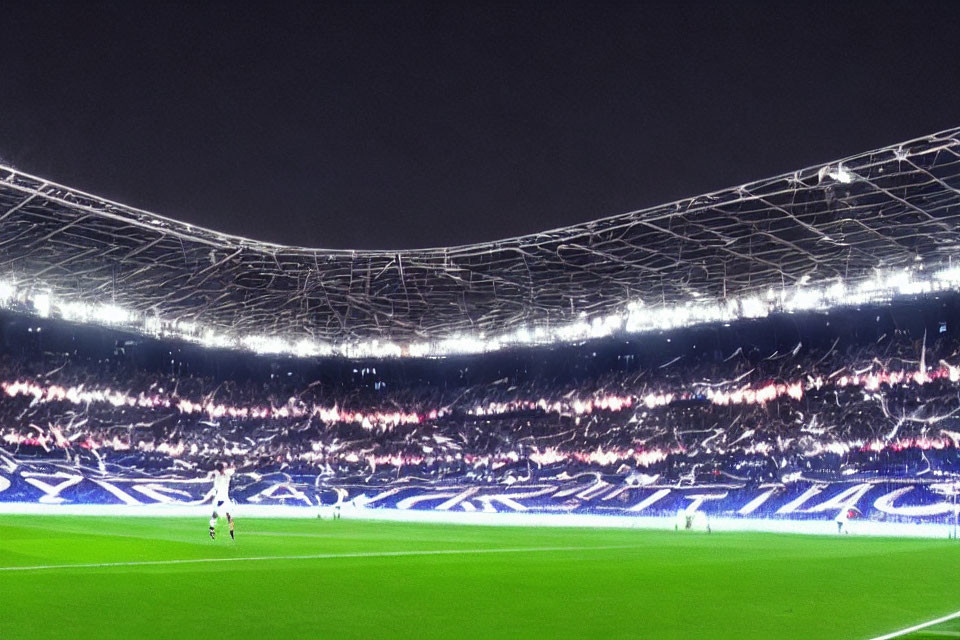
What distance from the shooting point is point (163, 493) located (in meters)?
54.1

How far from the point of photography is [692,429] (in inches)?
2298

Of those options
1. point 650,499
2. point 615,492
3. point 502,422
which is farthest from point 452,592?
point 502,422

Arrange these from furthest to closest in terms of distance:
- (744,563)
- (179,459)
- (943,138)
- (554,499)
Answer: (179,459), (554,499), (943,138), (744,563)

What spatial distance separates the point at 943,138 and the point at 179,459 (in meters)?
50.7

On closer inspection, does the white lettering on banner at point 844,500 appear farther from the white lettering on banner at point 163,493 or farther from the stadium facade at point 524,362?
the white lettering on banner at point 163,493

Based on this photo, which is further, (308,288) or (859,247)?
(308,288)

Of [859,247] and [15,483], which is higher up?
[859,247]

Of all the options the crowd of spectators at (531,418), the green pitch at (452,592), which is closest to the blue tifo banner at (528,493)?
the crowd of spectators at (531,418)

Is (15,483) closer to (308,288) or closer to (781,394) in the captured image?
(308,288)

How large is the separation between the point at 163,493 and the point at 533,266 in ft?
81.3

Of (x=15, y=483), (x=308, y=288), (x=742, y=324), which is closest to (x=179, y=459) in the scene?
(x=15, y=483)

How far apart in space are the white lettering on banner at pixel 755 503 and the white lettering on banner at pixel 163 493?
28.4 meters

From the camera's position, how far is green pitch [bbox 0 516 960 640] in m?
8.87

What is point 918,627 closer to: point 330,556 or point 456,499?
point 330,556
